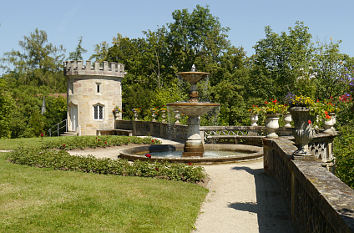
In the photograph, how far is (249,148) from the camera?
15016 mm

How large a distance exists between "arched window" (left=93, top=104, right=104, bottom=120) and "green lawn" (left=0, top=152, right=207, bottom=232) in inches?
889

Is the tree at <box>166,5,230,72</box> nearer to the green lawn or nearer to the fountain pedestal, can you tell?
the fountain pedestal

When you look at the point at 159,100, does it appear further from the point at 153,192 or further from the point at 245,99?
the point at 153,192

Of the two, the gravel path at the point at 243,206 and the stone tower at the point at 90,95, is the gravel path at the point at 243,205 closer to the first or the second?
the gravel path at the point at 243,206

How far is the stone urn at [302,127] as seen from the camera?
5574 mm

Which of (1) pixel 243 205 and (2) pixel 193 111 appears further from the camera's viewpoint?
(2) pixel 193 111

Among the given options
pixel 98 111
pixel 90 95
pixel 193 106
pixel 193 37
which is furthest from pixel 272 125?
pixel 193 37

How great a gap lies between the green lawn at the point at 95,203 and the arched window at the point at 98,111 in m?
22.6

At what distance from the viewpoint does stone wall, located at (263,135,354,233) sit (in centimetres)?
311

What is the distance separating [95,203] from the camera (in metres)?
6.59

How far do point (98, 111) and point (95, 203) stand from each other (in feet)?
85.1

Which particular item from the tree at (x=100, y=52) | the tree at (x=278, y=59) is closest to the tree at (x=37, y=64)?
the tree at (x=100, y=52)

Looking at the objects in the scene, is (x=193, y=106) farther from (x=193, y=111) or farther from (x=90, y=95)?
(x=90, y=95)

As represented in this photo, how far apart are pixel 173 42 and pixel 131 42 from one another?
22.3 feet
